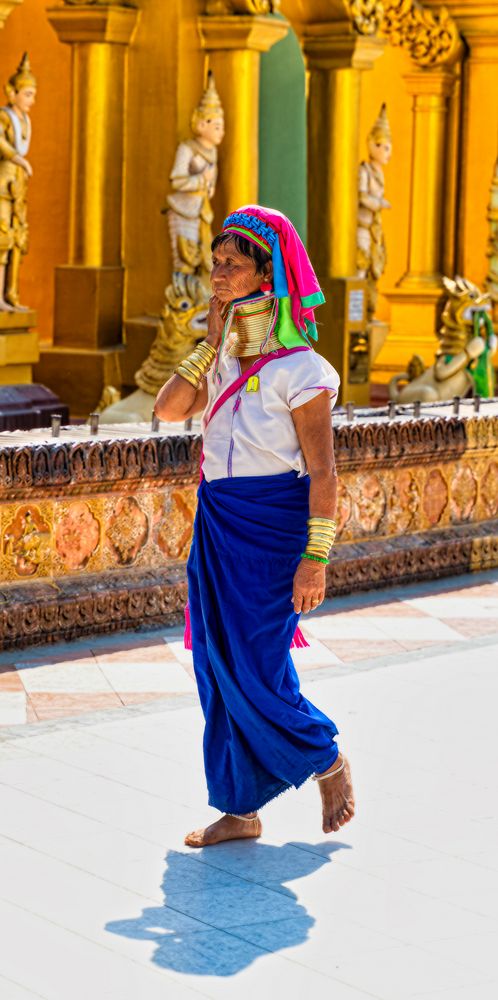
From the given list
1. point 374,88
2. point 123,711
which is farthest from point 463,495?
point 374,88

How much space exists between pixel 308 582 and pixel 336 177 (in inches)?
376

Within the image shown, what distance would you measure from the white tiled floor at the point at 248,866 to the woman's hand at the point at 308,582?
63cm

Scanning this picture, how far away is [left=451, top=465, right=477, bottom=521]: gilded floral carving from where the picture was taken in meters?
8.84

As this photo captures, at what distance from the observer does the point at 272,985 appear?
3689 millimetres

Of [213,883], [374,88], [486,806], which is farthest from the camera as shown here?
[374,88]

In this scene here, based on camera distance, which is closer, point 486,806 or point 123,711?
point 486,806

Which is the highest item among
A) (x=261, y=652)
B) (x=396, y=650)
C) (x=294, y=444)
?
(x=294, y=444)

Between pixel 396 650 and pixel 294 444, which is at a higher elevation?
pixel 294 444

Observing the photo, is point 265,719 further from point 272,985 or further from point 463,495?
point 463,495

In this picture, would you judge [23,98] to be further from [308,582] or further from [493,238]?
[308,582]

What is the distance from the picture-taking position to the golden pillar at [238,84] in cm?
1199

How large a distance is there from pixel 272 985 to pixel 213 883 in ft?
2.24

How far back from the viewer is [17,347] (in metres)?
11.4

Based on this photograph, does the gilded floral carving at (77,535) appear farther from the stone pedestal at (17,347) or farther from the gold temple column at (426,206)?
the gold temple column at (426,206)
